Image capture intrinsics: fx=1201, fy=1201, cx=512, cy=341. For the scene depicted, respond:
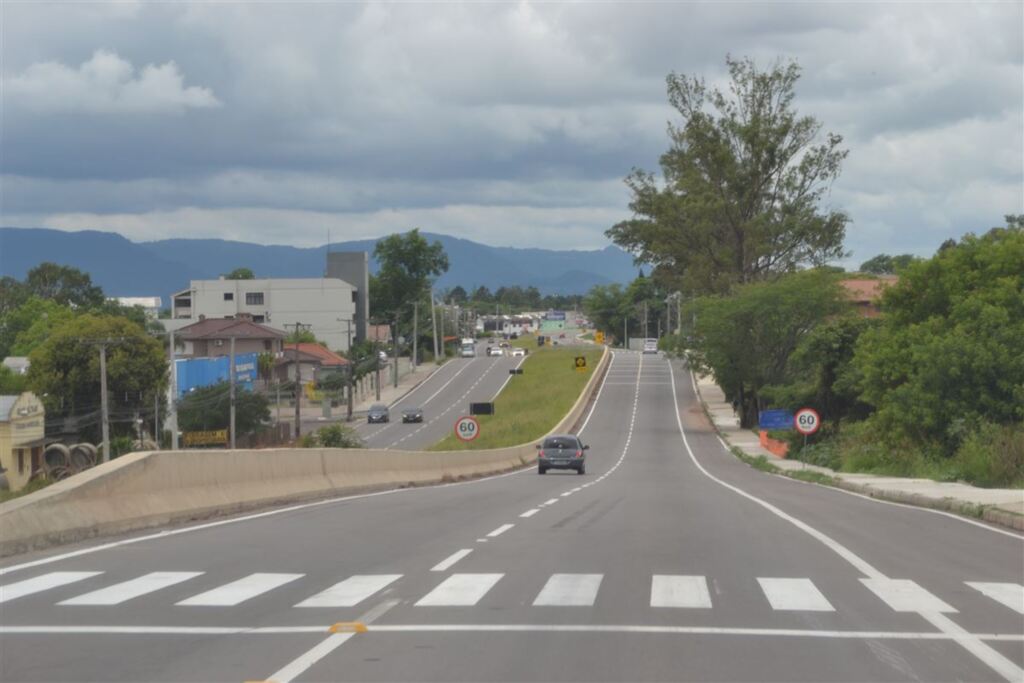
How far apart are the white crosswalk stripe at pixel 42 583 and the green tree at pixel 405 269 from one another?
15395 centimetres

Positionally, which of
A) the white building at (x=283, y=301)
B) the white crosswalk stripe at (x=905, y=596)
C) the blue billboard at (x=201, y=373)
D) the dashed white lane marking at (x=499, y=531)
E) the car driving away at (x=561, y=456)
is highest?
the white building at (x=283, y=301)

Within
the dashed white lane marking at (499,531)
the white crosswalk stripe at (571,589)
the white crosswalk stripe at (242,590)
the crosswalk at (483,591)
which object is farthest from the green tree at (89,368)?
the white crosswalk stripe at (571,589)

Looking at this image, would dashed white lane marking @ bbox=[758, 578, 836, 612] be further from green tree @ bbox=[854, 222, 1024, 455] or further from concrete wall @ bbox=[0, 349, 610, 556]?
green tree @ bbox=[854, 222, 1024, 455]

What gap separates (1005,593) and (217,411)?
69401 mm

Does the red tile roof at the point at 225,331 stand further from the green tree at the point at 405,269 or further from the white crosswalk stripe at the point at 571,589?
the white crosswalk stripe at the point at 571,589

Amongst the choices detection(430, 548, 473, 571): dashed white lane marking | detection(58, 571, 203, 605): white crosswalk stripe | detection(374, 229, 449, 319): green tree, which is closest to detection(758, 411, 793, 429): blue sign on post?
detection(430, 548, 473, 571): dashed white lane marking

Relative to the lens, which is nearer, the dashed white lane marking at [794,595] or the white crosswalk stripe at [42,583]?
the dashed white lane marking at [794,595]

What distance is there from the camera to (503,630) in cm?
897

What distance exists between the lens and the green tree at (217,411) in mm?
75750

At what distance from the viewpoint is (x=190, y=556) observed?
43.1ft

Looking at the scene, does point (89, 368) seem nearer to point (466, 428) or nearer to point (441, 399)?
point (466, 428)

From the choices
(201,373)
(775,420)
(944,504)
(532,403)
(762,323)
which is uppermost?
(762,323)

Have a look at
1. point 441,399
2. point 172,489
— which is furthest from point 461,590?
point 441,399

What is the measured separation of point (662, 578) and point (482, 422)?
77.8 metres
